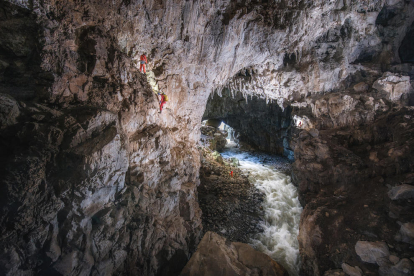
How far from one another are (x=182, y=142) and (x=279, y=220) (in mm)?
7728

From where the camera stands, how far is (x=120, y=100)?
278 inches

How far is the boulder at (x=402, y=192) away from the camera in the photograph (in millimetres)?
5996

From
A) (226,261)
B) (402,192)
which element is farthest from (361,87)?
(226,261)

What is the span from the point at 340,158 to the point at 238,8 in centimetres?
1033

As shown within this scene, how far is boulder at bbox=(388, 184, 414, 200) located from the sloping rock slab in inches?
192

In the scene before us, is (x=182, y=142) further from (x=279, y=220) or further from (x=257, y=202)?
(x=279, y=220)

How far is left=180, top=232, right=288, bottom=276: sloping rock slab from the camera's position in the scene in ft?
19.0

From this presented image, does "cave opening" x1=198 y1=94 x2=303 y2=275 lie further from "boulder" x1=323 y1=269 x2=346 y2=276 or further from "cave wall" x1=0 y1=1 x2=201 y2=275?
"cave wall" x1=0 y1=1 x2=201 y2=275

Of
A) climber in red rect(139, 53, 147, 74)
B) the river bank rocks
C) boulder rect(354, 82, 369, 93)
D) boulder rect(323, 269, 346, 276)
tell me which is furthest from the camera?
boulder rect(354, 82, 369, 93)

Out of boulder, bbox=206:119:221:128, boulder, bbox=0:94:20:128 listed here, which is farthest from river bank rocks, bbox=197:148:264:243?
boulder, bbox=206:119:221:128

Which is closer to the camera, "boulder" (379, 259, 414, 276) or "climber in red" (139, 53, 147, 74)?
"boulder" (379, 259, 414, 276)

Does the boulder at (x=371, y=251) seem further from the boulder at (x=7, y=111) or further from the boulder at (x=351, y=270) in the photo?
the boulder at (x=7, y=111)

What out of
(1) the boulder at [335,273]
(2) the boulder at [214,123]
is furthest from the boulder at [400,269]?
(2) the boulder at [214,123]

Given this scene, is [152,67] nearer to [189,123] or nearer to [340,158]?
[189,123]
